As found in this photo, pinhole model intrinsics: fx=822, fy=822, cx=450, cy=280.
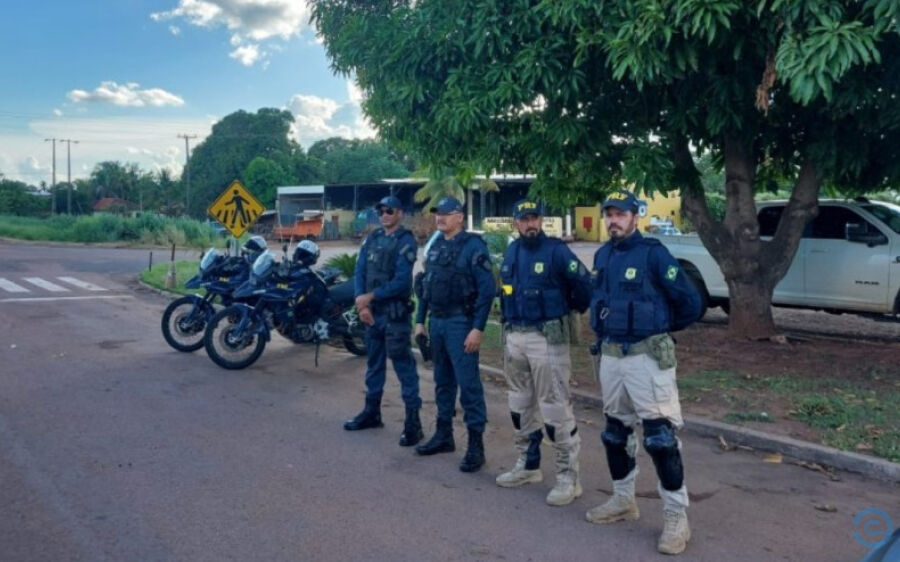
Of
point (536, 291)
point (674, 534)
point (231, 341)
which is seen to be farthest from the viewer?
point (231, 341)

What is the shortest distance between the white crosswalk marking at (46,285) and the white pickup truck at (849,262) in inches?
561

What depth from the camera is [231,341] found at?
8.88 meters

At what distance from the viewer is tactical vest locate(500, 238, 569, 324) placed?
198 inches

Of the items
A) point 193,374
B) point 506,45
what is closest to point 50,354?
point 193,374

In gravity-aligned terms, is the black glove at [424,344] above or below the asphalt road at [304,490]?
above

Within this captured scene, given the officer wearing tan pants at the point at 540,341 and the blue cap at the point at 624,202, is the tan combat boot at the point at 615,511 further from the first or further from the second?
the blue cap at the point at 624,202

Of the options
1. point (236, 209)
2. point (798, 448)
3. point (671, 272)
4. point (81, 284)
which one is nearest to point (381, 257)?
point (671, 272)

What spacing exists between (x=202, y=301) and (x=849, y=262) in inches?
335

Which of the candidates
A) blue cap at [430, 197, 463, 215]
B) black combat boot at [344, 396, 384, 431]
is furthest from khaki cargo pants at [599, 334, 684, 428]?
black combat boot at [344, 396, 384, 431]

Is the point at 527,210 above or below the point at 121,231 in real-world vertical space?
above

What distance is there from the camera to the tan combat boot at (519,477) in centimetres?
525

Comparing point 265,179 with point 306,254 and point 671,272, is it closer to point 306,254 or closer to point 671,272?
point 306,254

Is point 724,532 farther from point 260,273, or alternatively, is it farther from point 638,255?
point 260,273

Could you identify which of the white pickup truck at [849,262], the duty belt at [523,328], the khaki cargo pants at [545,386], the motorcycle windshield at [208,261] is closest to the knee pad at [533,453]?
the khaki cargo pants at [545,386]
